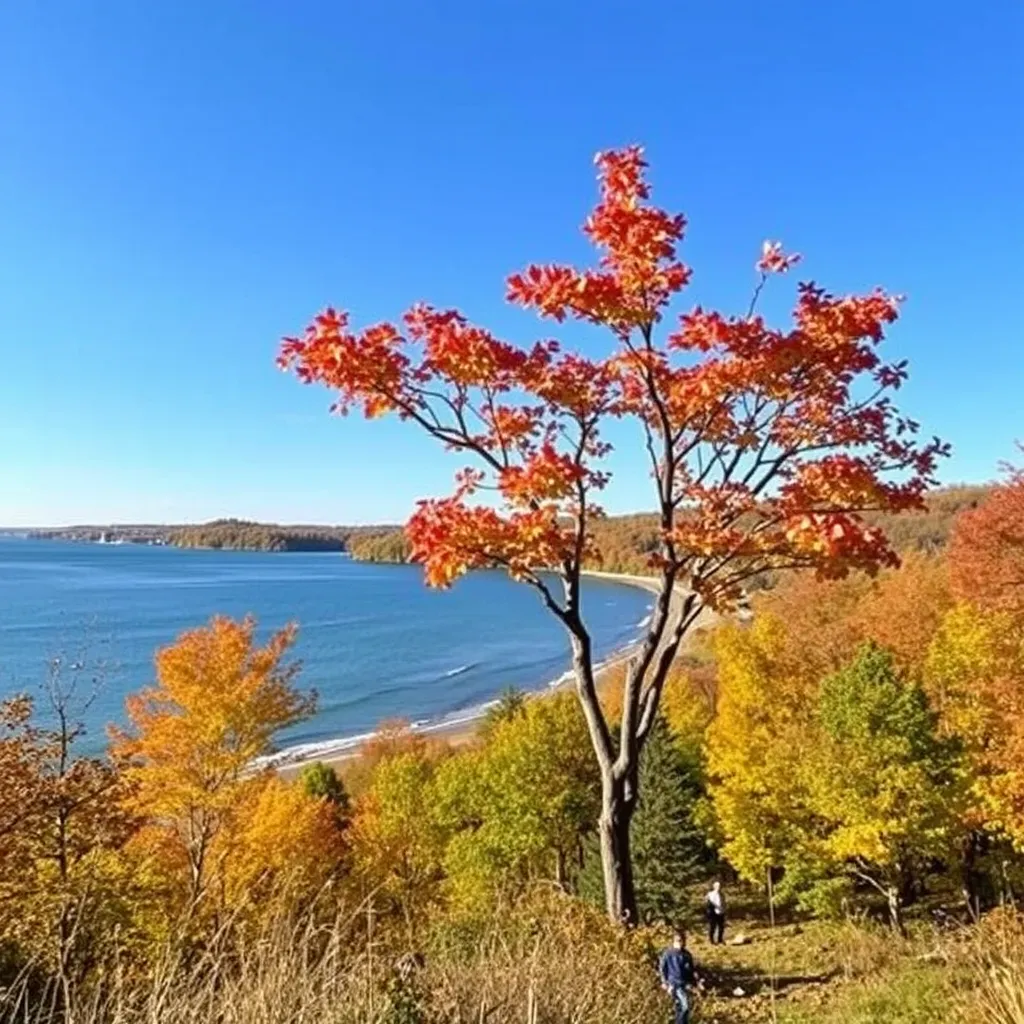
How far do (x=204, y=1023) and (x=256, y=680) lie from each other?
15.1m

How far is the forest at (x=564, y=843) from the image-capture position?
161 inches

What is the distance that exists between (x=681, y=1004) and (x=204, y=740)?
12.9 metres

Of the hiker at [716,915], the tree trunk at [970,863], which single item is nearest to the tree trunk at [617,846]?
the hiker at [716,915]

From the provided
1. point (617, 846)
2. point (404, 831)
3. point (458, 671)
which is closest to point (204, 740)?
point (404, 831)

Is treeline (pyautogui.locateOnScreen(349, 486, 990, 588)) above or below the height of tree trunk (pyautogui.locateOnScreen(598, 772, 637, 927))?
above

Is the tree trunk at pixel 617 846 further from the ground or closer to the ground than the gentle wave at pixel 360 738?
further from the ground

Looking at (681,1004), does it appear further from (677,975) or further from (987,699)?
(987,699)

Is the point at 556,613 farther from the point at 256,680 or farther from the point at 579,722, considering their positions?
the point at 579,722

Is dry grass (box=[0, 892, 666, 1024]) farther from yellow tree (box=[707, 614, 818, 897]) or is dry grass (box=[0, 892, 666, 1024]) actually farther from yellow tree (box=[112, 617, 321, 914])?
yellow tree (box=[707, 614, 818, 897])

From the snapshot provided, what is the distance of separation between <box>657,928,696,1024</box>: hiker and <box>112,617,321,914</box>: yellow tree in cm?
1160

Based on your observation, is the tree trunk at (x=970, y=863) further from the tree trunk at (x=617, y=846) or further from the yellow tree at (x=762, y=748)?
the tree trunk at (x=617, y=846)

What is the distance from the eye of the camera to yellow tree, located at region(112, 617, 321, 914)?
16625mm

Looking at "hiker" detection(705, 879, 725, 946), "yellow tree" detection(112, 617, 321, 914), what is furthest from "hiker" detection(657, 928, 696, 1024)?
"yellow tree" detection(112, 617, 321, 914)

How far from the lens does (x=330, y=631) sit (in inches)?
2790
